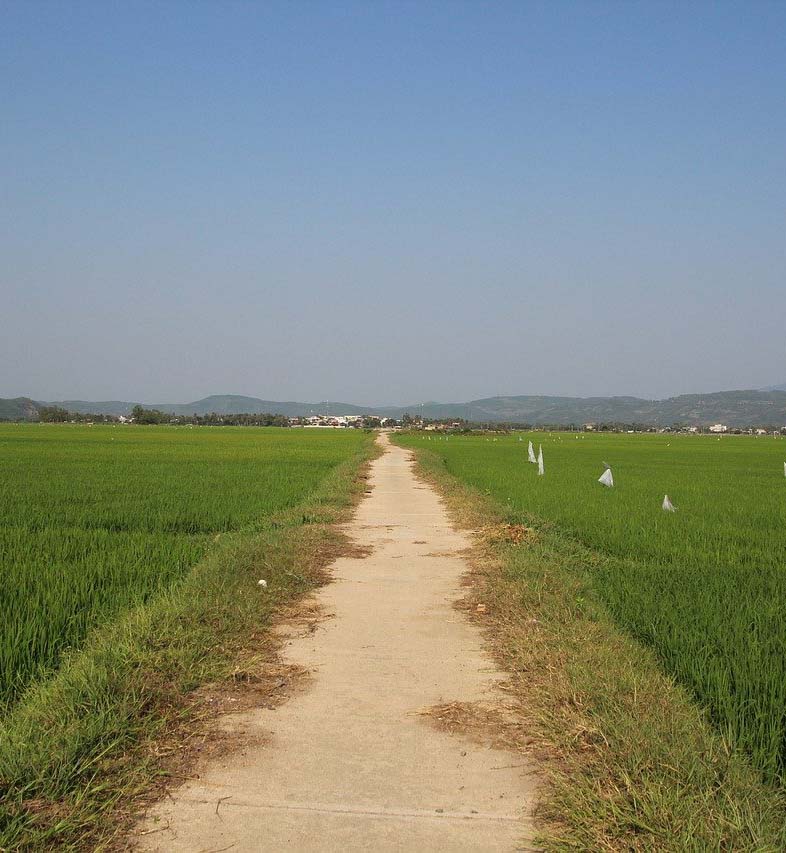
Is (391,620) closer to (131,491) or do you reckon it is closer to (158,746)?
(158,746)

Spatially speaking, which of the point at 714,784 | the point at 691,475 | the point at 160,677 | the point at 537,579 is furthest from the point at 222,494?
the point at 691,475

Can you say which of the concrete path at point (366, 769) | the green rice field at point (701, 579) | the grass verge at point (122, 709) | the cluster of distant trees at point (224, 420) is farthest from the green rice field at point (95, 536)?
the cluster of distant trees at point (224, 420)

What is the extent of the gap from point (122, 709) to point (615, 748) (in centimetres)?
245

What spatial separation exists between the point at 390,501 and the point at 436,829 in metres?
13.3

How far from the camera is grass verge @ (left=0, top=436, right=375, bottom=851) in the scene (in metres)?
2.92

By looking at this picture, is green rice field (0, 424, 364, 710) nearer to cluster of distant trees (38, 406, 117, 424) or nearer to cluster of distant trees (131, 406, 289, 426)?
cluster of distant trees (131, 406, 289, 426)

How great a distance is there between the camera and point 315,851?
108 inches

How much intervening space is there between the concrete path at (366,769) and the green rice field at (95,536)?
155cm

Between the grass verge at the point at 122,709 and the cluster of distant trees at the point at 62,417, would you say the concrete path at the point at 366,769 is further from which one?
the cluster of distant trees at the point at 62,417

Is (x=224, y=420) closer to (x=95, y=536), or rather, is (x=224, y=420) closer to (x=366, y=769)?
(x=95, y=536)

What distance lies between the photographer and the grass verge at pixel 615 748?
9.12 ft

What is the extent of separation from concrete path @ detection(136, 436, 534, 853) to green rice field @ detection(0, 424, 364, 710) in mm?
1552

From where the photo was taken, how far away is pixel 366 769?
3.45 meters

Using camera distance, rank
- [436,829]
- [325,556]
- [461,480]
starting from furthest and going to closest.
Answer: [461,480]
[325,556]
[436,829]
